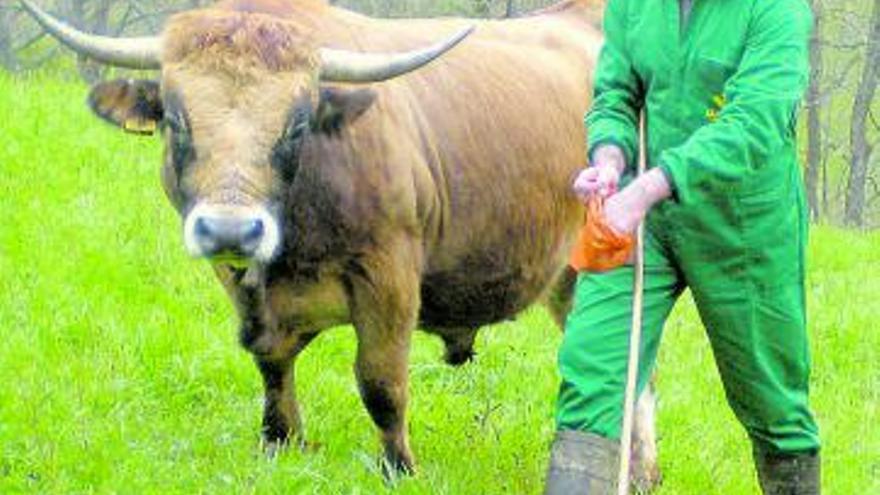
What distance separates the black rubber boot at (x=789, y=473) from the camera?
5102 millimetres

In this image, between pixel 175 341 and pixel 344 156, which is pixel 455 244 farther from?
pixel 175 341

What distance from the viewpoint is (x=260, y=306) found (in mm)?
5809

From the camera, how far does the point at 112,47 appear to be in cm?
565

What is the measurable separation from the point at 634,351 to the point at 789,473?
43.1 inches

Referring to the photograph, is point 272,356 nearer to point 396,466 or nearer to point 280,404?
point 280,404

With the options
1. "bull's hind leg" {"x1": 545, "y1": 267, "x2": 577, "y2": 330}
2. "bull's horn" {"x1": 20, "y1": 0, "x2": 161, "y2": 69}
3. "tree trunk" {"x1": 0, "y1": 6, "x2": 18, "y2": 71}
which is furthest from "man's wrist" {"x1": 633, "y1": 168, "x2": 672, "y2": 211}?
"tree trunk" {"x1": 0, "y1": 6, "x2": 18, "y2": 71}

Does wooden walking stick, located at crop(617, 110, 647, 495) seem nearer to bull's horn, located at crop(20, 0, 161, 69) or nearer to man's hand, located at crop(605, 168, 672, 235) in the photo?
man's hand, located at crop(605, 168, 672, 235)

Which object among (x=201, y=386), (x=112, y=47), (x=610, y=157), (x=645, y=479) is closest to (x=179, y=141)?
(x=112, y=47)

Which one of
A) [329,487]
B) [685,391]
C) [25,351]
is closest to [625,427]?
[329,487]

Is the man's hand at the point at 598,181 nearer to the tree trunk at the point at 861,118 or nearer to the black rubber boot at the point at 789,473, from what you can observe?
the black rubber boot at the point at 789,473

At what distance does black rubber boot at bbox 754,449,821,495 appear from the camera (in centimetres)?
510

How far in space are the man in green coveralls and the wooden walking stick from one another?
0.04 m

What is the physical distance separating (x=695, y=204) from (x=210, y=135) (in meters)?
1.72

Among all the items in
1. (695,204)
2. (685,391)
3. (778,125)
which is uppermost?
(778,125)
